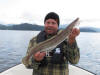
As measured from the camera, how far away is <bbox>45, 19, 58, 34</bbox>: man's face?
362cm

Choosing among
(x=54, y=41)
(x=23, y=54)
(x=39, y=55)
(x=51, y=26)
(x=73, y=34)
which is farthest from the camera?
(x=23, y=54)

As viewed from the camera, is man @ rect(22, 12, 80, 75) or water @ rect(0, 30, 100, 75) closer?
man @ rect(22, 12, 80, 75)

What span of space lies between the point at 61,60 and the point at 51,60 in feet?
0.63

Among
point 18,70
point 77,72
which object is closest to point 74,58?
point 77,72

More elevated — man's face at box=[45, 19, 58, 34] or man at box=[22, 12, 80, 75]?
man's face at box=[45, 19, 58, 34]

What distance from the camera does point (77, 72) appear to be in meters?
6.94

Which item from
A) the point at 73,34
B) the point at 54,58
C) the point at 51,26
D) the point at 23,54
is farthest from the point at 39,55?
the point at 23,54

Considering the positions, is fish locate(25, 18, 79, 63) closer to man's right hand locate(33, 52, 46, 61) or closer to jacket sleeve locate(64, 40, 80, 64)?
man's right hand locate(33, 52, 46, 61)

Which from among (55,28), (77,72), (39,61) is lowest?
(77,72)

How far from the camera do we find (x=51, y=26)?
11.8 feet

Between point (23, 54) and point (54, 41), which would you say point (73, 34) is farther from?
point (23, 54)

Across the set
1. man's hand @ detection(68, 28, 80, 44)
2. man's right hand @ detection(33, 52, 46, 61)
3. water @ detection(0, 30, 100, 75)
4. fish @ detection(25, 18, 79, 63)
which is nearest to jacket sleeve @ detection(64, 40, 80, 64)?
man's hand @ detection(68, 28, 80, 44)

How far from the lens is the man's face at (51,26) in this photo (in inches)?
142

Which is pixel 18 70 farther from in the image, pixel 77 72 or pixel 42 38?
pixel 42 38
